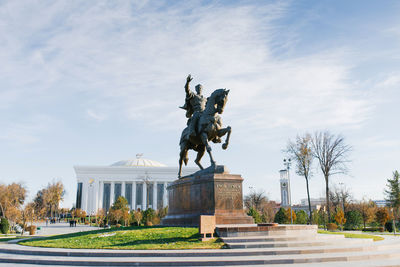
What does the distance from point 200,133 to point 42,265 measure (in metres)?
7.71

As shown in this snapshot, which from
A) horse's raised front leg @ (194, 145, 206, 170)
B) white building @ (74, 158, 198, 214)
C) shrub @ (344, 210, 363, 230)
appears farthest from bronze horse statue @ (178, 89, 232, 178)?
white building @ (74, 158, 198, 214)

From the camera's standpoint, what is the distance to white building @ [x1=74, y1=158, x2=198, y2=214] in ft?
266

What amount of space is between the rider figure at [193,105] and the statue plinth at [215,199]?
2.27 metres

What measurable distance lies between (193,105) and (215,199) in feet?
15.3

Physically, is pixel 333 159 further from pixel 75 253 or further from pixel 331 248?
pixel 75 253

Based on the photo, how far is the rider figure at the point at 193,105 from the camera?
14.7 metres

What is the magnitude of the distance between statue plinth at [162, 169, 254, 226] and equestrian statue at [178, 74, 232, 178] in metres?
0.78

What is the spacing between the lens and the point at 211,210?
41.9 feet

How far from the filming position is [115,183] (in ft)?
275

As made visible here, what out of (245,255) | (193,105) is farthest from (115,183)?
(245,255)

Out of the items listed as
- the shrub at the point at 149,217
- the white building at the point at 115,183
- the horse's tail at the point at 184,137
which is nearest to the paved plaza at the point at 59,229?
the shrub at the point at 149,217

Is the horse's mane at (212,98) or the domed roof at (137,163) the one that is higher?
the domed roof at (137,163)

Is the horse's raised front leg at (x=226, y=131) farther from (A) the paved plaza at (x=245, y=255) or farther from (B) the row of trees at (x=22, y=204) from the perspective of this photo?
(B) the row of trees at (x=22, y=204)

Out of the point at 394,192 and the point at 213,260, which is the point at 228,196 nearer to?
the point at 213,260
